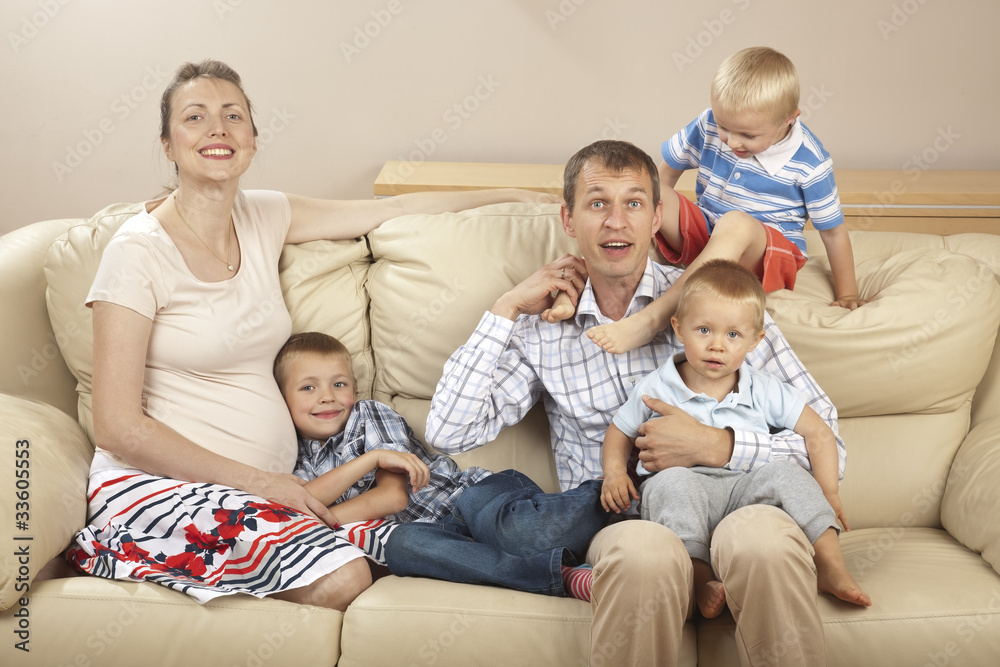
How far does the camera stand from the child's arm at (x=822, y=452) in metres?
1.59

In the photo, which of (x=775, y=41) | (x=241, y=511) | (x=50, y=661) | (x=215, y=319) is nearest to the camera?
(x=50, y=661)

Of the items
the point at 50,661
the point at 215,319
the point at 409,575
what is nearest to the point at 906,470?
the point at 409,575

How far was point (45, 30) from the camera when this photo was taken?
3.30 m

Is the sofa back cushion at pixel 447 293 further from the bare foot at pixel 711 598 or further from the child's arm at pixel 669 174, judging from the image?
the bare foot at pixel 711 598

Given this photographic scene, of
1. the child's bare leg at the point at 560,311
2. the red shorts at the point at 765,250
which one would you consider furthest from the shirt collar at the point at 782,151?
the child's bare leg at the point at 560,311

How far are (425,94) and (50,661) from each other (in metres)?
2.50

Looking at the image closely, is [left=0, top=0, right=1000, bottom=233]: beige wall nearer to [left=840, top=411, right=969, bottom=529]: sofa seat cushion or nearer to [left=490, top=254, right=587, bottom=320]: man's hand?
[left=490, top=254, right=587, bottom=320]: man's hand

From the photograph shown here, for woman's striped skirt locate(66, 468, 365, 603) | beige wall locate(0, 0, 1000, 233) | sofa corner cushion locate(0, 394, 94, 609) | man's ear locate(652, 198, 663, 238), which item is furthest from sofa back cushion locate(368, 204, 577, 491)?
beige wall locate(0, 0, 1000, 233)

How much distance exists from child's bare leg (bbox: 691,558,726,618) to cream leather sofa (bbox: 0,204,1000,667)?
71mm

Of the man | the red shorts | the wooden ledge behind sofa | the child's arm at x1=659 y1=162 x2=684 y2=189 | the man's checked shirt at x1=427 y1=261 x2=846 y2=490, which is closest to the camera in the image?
the man

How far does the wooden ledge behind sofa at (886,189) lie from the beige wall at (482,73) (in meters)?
0.26

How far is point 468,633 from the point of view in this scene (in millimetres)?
1446

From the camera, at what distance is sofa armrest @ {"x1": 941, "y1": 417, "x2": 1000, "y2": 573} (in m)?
1.63

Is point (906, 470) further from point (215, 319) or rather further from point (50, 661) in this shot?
point (50, 661)
